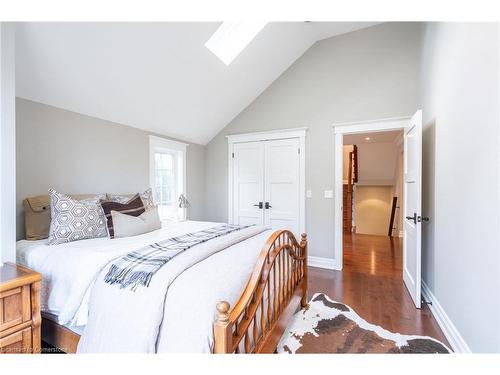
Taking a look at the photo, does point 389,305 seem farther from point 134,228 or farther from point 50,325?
point 50,325

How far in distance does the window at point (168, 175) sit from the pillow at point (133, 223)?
4.00 feet

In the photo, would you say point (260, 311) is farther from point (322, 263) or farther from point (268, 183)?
point (268, 183)

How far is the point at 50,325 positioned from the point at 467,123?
321cm

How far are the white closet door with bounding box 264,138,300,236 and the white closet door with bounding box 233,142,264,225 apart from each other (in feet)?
0.36

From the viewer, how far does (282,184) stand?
391 centimetres

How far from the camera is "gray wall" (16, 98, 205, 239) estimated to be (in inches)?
84.5

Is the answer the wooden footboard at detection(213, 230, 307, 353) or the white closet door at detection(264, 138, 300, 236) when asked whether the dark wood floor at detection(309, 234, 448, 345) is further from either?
the white closet door at detection(264, 138, 300, 236)

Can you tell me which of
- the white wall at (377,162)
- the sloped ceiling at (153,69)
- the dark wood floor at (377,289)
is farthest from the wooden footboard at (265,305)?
the white wall at (377,162)

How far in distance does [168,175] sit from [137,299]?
115 inches

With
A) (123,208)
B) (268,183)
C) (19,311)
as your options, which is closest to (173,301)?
(19,311)

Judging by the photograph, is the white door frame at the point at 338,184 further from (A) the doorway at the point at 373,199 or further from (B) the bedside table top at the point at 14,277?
(B) the bedside table top at the point at 14,277

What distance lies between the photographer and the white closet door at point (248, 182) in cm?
409

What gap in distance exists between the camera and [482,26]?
155 cm
